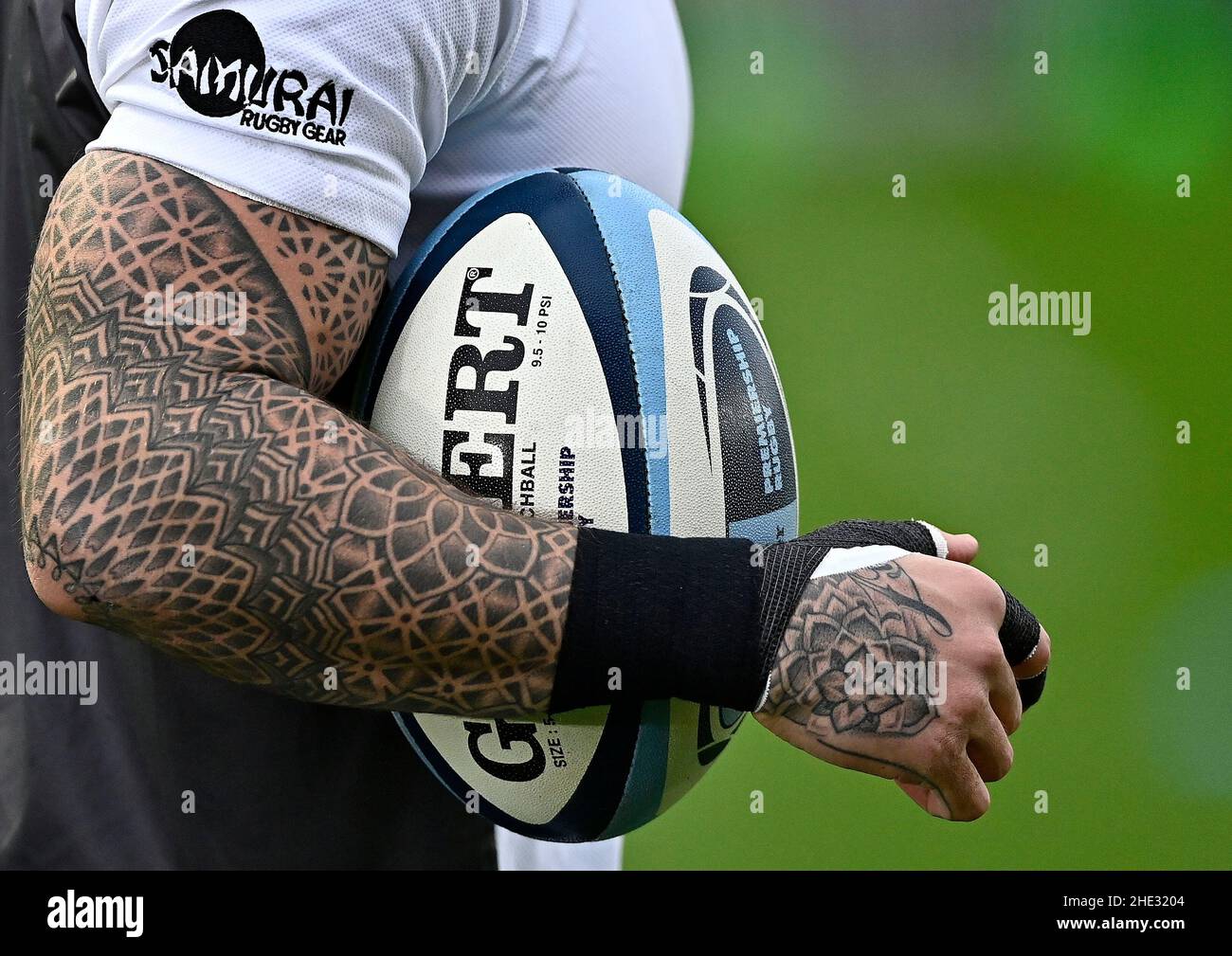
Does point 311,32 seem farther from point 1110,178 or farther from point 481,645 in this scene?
point 1110,178

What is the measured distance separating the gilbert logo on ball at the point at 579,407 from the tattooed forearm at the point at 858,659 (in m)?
0.12

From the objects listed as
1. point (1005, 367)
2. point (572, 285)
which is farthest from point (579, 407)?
point (1005, 367)

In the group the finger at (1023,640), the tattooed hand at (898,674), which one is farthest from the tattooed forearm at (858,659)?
the finger at (1023,640)

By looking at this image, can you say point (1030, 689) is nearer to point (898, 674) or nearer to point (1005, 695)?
point (1005, 695)

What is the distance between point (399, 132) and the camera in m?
0.69

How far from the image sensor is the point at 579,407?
760mm

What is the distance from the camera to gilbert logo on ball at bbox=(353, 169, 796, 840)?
2.45 ft

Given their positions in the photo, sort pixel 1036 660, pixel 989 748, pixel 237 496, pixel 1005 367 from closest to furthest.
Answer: pixel 237 496, pixel 989 748, pixel 1036 660, pixel 1005 367

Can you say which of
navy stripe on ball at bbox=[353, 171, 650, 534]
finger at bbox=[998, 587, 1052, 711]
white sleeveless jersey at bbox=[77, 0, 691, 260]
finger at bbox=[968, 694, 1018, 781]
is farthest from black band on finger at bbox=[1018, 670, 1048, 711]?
white sleeveless jersey at bbox=[77, 0, 691, 260]

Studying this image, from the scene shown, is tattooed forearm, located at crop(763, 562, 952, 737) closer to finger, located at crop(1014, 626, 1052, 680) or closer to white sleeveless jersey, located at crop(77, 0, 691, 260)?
finger, located at crop(1014, 626, 1052, 680)

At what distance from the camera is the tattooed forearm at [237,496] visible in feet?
2.05

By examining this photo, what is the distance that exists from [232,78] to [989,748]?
2.03 ft

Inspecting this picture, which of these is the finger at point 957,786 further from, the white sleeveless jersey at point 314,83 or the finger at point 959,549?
the white sleeveless jersey at point 314,83
